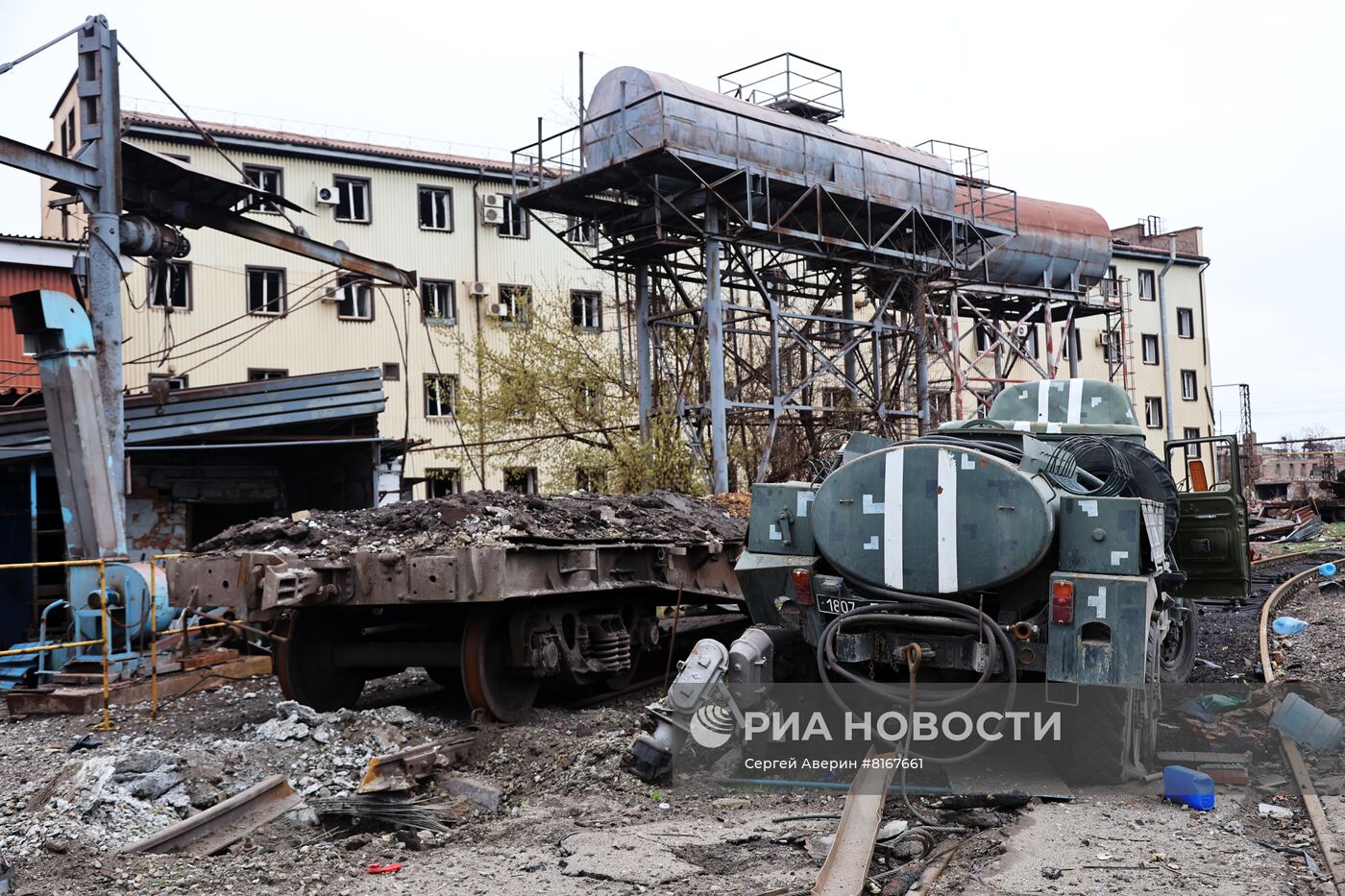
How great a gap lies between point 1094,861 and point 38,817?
5.15 meters

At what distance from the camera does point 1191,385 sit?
4575cm

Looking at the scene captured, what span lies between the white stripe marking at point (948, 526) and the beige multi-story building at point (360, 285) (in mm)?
20396

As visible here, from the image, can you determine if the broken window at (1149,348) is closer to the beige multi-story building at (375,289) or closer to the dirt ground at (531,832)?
the beige multi-story building at (375,289)

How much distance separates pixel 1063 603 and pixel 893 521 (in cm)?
104

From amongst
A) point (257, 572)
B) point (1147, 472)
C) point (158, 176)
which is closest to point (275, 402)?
point (158, 176)

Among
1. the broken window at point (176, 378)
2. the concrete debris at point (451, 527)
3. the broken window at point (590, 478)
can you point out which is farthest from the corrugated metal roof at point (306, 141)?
the concrete debris at point (451, 527)

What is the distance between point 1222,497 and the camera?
901 cm

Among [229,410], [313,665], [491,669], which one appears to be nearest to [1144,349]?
[229,410]

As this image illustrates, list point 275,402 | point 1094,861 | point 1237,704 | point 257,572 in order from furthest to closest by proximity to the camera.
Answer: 1. point 275,402
2. point 1237,704
3. point 257,572
4. point 1094,861

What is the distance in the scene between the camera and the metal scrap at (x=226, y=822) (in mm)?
5949

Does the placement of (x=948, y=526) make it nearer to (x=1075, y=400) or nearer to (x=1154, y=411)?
(x=1075, y=400)

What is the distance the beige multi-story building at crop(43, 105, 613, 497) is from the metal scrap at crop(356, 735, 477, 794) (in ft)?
64.9

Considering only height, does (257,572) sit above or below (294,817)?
above

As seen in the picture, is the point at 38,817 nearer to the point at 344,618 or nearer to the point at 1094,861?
the point at 344,618
